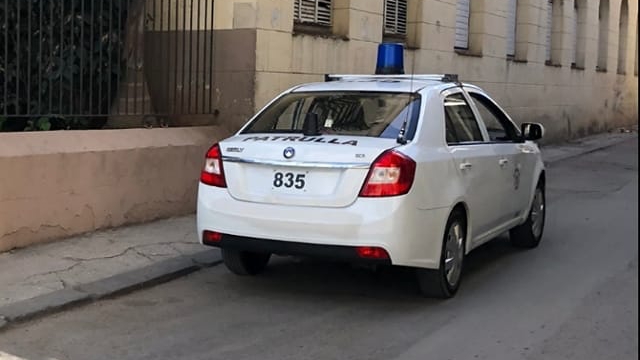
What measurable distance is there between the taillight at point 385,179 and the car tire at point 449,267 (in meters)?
0.66

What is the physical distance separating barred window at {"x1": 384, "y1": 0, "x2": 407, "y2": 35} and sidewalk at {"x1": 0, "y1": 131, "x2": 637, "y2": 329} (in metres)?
6.10

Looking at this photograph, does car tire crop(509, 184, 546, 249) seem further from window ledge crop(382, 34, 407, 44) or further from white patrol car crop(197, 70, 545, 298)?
window ledge crop(382, 34, 407, 44)

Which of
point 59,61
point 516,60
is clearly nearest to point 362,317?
point 59,61

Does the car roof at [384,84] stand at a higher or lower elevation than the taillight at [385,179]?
higher

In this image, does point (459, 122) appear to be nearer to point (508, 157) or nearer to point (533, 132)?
point (508, 157)

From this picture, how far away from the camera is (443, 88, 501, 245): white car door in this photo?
20.9 feet

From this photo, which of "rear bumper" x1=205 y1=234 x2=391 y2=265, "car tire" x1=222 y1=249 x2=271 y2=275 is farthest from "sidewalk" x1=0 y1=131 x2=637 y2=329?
"rear bumper" x1=205 y1=234 x2=391 y2=265

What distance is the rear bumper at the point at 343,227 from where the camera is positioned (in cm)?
554

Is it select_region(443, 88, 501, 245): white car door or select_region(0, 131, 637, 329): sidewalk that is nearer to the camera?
select_region(0, 131, 637, 329): sidewalk

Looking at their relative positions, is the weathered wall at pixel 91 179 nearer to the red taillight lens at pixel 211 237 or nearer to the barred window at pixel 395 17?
the red taillight lens at pixel 211 237

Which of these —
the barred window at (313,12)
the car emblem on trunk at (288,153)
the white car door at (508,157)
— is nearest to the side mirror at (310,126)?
the car emblem on trunk at (288,153)

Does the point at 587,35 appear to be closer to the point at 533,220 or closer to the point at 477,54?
the point at 477,54

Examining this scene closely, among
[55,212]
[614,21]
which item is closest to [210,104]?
[55,212]

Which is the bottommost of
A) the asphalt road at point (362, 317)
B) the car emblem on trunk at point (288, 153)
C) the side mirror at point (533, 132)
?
the asphalt road at point (362, 317)
